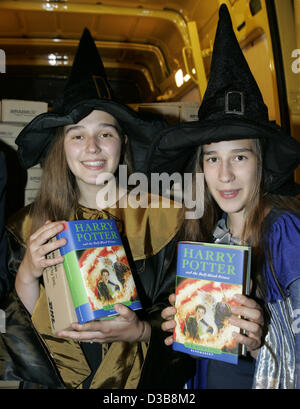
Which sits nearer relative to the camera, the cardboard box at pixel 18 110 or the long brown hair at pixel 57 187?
the long brown hair at pixel 57 187

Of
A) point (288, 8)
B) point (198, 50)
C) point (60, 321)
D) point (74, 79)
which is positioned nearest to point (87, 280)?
point (60, 321)

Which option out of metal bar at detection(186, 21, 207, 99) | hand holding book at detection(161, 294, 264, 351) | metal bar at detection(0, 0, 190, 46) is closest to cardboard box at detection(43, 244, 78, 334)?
hand holding book at detection(161, 294, 264, 351)

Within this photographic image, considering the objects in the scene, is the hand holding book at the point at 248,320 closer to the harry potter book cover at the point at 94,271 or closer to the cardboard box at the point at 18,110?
the harry potter book cover at the point at 94,271

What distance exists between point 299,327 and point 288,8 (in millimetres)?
1433

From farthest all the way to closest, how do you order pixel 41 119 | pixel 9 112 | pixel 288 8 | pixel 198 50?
pixel 198 50
pixel 9 112
pixel 288 8
pixel 41 119

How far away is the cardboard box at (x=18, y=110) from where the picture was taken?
2.05 metres

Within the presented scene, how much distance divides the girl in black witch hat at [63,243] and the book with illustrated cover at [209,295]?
157mm

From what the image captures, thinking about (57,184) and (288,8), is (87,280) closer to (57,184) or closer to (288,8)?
(57,184)

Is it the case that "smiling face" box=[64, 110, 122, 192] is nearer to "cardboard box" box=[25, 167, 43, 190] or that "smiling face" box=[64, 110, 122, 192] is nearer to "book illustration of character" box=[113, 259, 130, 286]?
"book illustration of character" box=[113, 259, 130, 286]

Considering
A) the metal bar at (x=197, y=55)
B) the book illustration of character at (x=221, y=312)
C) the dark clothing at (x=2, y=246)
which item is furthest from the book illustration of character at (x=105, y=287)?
the metal bar at (x=197, y=55)

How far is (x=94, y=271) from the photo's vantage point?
106 centimetres

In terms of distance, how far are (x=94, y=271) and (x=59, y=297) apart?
14 cm

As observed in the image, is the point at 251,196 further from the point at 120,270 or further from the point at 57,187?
the point at 57,187

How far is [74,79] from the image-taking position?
4.99 ft
